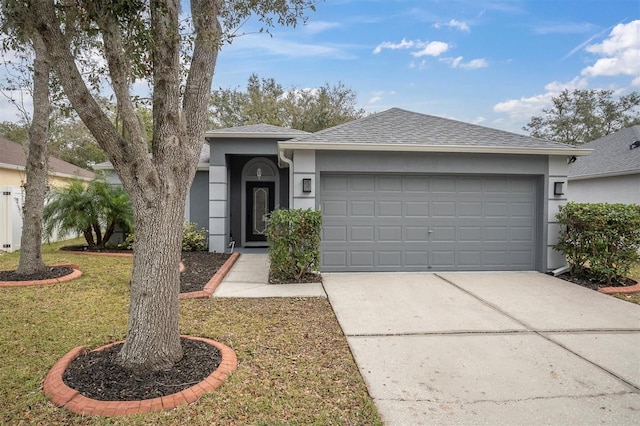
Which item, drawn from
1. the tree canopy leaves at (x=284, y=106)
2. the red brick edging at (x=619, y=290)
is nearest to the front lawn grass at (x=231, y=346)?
the red brick edging at (x=619, y=290)

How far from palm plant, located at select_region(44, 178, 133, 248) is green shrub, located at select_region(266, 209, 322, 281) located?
5.41m

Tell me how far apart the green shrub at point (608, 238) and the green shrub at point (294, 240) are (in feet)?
16.7

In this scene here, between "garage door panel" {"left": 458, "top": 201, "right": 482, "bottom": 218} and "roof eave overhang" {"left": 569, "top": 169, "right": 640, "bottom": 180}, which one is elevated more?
"roof eave overhang" {"left": 569, "top": 169, "right": 640, "bottom": 180}

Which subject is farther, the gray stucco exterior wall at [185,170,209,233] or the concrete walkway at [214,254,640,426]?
the gray stucco exterior wall at [185,170,209,233]

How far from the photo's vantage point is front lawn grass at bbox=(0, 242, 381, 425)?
2795mm

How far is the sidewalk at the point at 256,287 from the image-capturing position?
6.38 meters

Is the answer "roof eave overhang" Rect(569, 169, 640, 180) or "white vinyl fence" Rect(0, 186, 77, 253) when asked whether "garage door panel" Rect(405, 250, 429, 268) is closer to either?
"roof eave overhang" Rect(569, 169, 640, 180)

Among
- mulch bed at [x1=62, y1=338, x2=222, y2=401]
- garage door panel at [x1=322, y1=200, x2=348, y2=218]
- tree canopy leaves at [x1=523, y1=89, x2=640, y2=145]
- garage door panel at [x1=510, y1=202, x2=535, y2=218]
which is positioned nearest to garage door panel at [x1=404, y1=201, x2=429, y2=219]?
garage door panel at [x1=322, y1=200, x2=348, y2=218]

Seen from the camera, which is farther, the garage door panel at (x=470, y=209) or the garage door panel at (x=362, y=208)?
the garage door panel at (x=470, y=209)

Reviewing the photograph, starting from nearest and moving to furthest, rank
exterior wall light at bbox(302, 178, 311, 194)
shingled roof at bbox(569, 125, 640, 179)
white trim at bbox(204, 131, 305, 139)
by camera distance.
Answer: exterior wall light at bbox(302, 178, 311, 194) < white trim at bbox(204, 131, 305, 139) < shingled roof at bbox(569, 125, 640, 179)

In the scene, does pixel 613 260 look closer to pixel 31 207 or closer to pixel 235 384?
pixel 235 384

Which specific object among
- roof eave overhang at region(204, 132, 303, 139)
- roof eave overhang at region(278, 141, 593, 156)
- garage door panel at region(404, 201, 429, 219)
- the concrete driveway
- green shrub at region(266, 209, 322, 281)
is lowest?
the concrete driveway

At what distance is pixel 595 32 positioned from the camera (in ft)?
35.7

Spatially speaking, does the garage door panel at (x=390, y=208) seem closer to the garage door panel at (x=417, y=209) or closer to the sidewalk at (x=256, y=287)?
the garage door panel at (x=417, y=209)
